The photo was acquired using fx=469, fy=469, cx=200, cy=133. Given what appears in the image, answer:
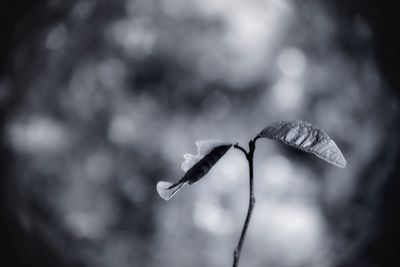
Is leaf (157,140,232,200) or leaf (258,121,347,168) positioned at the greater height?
leaf (157,140,232,200)

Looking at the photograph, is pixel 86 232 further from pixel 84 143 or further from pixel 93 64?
pixel 93 64

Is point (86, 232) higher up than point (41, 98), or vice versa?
point (41, 98)

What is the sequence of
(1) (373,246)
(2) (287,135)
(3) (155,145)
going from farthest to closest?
(3) (155,145) → (1) (373,246) → (2) (287,135)

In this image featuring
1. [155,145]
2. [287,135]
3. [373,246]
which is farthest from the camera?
[155,145]

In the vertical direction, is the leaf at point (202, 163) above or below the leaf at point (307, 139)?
above

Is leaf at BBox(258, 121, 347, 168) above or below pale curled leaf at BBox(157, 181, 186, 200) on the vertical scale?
below

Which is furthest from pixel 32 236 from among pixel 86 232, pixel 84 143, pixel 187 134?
pixel 187 134

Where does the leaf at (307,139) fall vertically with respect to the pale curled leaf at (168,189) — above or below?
below

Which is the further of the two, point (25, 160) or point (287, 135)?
point (25, 160)
